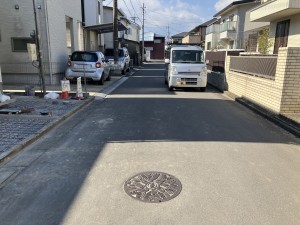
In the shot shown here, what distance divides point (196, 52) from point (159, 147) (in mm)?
9246

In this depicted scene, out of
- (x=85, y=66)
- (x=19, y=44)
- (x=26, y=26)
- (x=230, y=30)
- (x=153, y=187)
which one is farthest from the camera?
→ (x=230, y=30)

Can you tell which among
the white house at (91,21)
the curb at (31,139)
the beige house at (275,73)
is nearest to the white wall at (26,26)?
the white house at (91,21)

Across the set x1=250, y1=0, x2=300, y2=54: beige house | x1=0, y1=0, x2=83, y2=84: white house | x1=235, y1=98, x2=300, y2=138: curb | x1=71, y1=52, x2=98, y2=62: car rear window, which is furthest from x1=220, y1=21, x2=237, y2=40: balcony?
x1=235, y1=98, x2=300, y2=138: curb

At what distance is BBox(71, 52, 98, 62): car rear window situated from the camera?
1338 cm

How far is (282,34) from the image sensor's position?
52.4 ft

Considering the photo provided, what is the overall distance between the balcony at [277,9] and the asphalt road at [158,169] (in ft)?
26.9

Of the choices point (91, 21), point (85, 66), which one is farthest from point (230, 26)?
point (85, 66)

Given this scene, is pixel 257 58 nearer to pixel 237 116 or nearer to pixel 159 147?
pixel 237 116

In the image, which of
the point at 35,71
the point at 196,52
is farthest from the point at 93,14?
the point at 196,52

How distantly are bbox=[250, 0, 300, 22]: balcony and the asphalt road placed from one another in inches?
322

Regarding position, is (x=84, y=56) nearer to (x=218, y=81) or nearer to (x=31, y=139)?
(x=218, y=81)

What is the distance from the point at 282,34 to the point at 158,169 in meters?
14.9

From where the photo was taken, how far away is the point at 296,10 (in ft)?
43.4

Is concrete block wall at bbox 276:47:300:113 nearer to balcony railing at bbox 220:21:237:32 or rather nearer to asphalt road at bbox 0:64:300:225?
asphalt road at bbox 0:64:300:225
